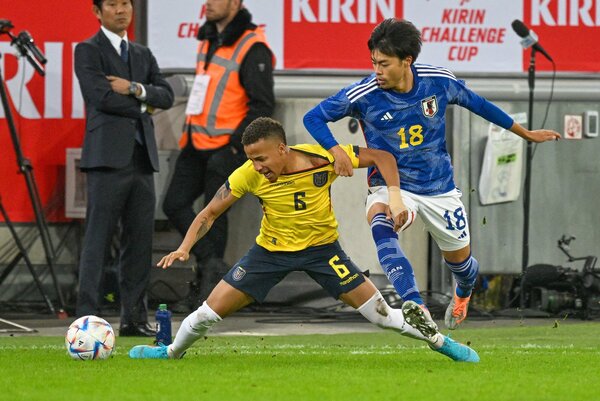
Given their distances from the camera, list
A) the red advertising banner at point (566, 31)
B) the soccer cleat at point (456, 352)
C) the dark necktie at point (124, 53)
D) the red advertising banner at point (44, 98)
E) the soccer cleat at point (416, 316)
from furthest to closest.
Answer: the red advertising banner at point (566, 31) < the red advertising banner at point (44, 98) < the dark necktie at point (124, 53) < the soccer cleat at point (456, 352) < the soccer cleat at point (416, 316)

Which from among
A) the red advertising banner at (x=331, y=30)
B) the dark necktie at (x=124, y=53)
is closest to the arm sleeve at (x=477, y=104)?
the dark necktie at (x=124, y=53)

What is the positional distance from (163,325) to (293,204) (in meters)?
1.65

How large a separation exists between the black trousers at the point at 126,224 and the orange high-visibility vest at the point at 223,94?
2.27 m

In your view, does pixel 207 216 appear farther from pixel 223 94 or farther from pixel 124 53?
pixel 223 94

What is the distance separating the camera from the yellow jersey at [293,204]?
915cm

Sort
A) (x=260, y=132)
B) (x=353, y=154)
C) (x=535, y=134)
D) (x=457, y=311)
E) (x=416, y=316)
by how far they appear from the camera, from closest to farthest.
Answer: (x=416, y=316)
(x=260, y=132)
(x=353, y=154)
(x=535, y=134)
(x=457, y=311)

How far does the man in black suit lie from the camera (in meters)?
11.8

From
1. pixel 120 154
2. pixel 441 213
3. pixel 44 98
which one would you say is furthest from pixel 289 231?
pixel 44 98

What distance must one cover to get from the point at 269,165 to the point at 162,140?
626cm

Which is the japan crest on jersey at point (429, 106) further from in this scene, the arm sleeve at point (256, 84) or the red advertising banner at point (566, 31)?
the red advertising banner at point (566, 31)

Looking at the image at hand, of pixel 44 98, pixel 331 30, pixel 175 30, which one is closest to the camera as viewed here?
pixel 44 98

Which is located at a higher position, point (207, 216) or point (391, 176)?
point (391, 176)

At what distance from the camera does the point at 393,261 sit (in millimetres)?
9367

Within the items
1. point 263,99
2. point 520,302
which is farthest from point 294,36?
point 520,302
